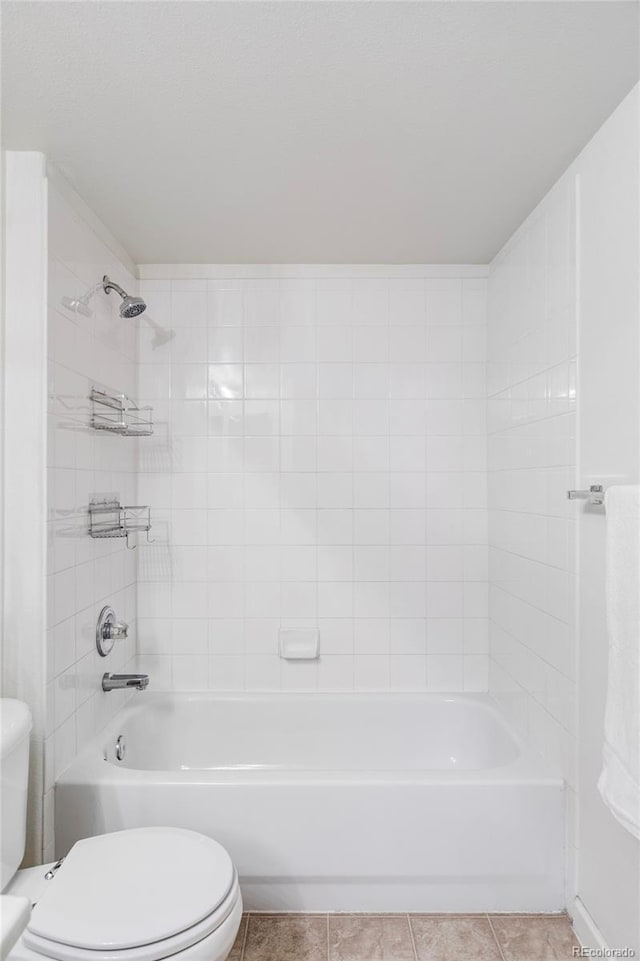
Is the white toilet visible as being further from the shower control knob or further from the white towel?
the white towel

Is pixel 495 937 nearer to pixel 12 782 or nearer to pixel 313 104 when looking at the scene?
pixel 12 782

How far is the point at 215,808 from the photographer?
1870 mm

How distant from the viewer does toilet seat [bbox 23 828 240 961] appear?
1.26m

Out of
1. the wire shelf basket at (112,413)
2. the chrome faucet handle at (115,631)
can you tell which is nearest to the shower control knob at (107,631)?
the chrome faucet handle at (115,631)

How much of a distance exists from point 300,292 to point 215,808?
2.11 m

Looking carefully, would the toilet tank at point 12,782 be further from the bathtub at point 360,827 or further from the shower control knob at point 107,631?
the shower control knob at point 107,631

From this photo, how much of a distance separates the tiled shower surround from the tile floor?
934mm

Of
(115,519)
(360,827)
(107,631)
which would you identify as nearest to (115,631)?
(107,631)

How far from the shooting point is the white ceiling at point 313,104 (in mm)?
1269

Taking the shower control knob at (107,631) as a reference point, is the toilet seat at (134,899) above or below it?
below

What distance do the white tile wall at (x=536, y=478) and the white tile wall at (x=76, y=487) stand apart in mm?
1613

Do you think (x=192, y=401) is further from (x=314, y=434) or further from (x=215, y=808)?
(x=215, y=808)

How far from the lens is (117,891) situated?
1.38m

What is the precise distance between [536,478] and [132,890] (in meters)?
1.74
